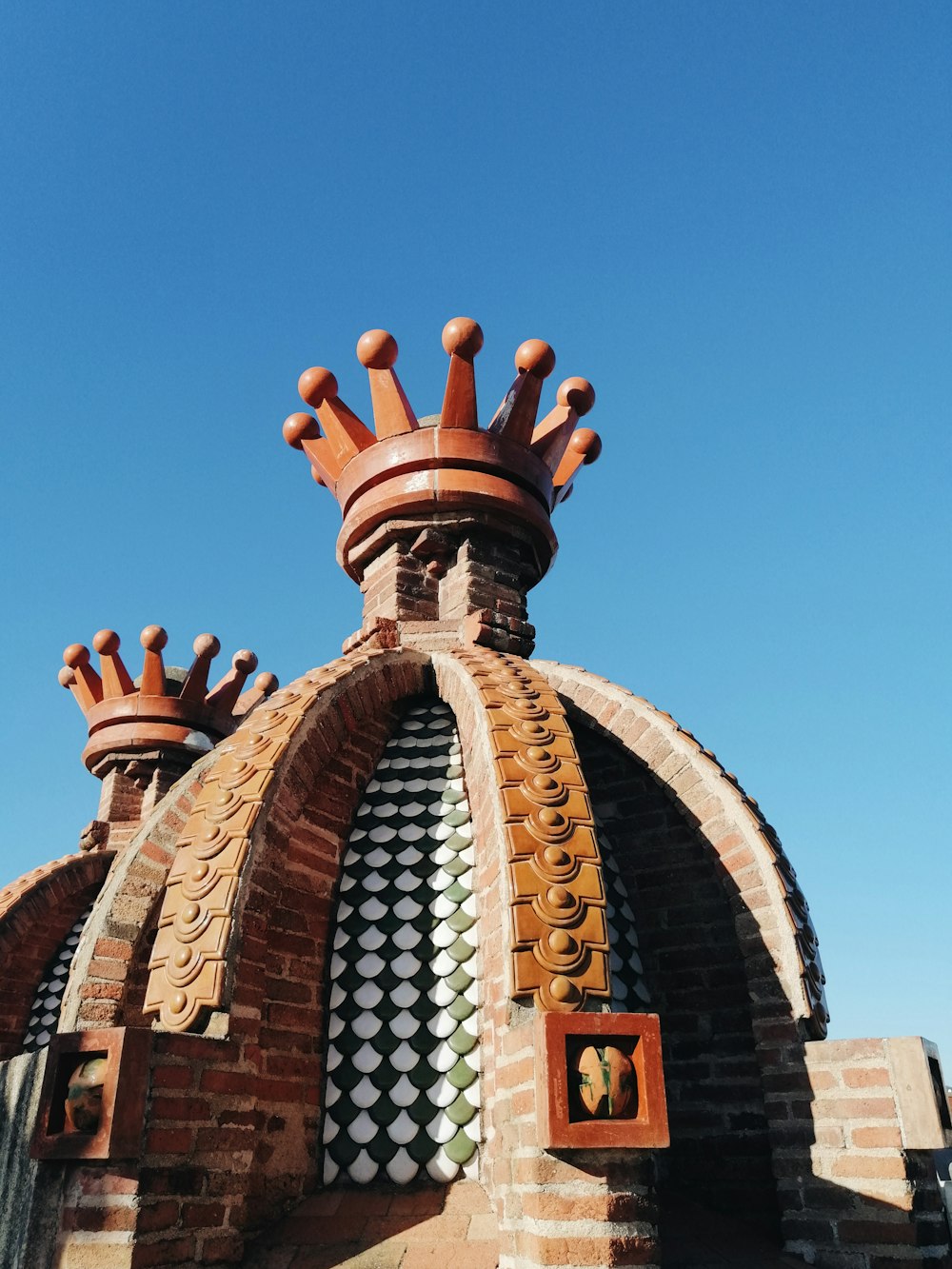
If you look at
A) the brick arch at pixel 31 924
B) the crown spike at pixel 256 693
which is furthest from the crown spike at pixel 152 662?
the brick arch at pixel 31 924

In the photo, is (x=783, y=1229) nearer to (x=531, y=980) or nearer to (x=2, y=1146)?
(x=531, y=980)

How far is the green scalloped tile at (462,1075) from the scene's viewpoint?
4031 mm

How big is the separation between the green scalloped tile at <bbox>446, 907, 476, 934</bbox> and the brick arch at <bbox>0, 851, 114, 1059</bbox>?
4122mm

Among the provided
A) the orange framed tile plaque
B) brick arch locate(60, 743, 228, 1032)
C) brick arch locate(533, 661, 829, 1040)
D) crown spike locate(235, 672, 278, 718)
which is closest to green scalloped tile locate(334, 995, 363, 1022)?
brick arch locate(60, 743, 228, 1032)

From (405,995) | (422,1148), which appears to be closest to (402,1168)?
(422,1148)

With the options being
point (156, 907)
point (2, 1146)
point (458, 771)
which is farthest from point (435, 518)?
point (2, 1146)

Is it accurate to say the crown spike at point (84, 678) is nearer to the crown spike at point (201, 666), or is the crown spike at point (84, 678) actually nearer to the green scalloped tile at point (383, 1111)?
the crown spike at point (201, 666)

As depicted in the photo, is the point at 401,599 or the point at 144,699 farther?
the point at 144,699

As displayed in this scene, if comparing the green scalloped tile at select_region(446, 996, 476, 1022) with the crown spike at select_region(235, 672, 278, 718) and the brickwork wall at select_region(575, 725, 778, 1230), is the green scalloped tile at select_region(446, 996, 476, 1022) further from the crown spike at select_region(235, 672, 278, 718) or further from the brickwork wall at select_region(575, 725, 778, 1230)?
the crown spike at select_region(235, 672, 278, 718)

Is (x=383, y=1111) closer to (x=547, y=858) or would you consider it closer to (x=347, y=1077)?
(x=347, y=1077)

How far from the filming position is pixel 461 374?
643 centimetres

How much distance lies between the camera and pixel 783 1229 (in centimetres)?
408

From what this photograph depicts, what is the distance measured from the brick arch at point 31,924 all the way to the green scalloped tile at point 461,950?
13.5ft

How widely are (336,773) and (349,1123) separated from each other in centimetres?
155
